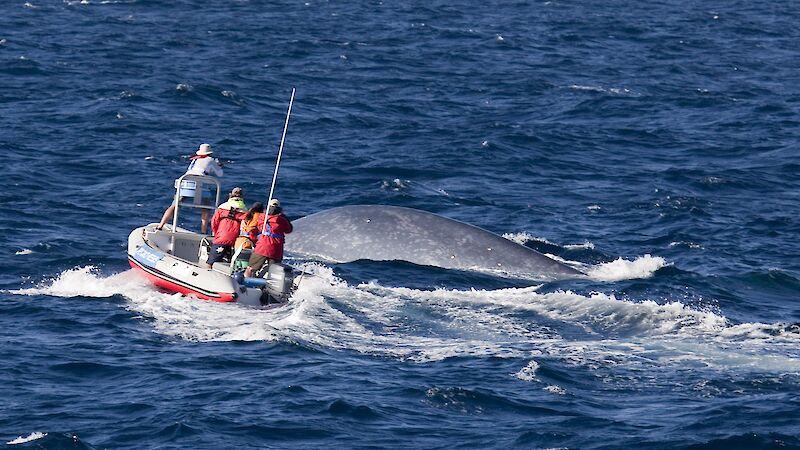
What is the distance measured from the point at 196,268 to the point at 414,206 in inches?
417

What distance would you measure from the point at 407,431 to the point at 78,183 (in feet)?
64.7

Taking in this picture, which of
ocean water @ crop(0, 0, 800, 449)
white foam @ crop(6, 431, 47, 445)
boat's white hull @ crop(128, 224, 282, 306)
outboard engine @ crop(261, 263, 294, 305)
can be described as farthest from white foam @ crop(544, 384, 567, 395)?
white foam @ crop(6, 431, 47, 445)

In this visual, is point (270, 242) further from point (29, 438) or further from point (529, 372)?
point (29, 438)

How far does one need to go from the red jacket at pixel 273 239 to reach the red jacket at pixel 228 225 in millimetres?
995

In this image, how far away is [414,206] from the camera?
38.4 m

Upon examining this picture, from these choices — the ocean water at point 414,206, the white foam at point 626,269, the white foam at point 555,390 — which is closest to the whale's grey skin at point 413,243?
the ocean water at point 414,206

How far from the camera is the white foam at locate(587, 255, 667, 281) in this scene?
105 ft

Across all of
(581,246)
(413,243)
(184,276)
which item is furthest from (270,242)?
(581,246)

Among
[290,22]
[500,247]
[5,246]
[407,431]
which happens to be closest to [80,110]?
[5,246]

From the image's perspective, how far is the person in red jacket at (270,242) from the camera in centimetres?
2919

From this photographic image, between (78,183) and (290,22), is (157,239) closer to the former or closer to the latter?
(78,183)

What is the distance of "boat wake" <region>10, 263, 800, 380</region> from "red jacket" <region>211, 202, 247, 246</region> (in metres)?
1.80

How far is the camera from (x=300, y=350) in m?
25.1

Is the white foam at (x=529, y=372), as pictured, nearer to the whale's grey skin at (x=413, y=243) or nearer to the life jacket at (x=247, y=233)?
the whale's grey skin at (x=413, y=243)
